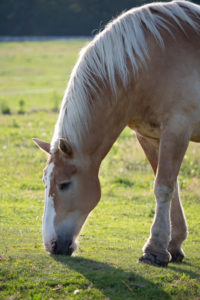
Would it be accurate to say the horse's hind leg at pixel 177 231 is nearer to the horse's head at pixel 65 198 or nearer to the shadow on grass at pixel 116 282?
the shadow on grass at pixel 116 282

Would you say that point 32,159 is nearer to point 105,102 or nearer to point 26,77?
point 105,102

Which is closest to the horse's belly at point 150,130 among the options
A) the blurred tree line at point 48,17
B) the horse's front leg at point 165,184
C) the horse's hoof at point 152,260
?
the horse's front leg at point 165,184

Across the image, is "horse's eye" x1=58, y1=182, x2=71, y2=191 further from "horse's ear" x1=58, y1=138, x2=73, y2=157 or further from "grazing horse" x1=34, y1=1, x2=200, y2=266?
"horse's ear" x1=58, y1=138, x2=73, y2=157

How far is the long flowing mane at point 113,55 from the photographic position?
530 cm

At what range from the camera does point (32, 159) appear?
1155 centimetres

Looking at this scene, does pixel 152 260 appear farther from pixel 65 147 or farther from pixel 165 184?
pixel 65 147

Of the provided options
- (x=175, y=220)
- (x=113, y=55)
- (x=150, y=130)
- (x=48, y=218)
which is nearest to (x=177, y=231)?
(x=175, y=220)

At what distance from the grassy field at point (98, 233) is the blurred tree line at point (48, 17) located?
46.8 meters

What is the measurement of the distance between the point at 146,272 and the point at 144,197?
4298 mm

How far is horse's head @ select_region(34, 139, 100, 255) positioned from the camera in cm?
526

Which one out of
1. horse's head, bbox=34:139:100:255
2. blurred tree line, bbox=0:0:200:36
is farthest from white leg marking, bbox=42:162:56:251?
blurred tree line, bbox=0:0:200:36

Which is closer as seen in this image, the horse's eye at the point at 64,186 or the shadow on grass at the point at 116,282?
the shadow on grass at the point at 116,282

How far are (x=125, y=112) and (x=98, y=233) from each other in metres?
2.08

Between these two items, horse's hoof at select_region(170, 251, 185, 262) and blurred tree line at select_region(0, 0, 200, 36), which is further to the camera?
blurred tree line at select_region(0, 0, 200, 36)
